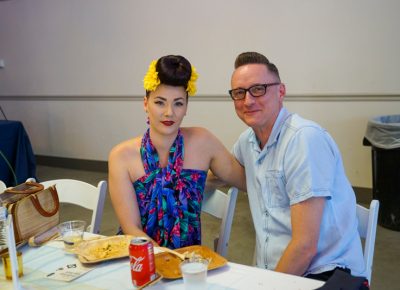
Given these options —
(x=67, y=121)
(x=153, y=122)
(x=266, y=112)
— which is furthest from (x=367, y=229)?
(x=67, y=121)

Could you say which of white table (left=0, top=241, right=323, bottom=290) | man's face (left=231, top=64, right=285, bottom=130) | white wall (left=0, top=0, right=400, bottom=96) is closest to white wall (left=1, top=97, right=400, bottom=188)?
white wall (left=0, top=0, right=400, bottom=96)

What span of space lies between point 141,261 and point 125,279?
0.11m

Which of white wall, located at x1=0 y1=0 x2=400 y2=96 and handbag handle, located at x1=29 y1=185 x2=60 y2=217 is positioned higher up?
white wall, located at x1=0 y1=0 x2=400 y2=96

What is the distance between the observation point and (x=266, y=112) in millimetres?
1556

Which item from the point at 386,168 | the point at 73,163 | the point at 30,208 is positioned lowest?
the point at 73,163

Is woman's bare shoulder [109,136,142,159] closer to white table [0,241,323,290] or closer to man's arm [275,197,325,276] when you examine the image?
white table [0,241,323,290]

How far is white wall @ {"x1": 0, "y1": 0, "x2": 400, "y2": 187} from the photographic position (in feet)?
11.6

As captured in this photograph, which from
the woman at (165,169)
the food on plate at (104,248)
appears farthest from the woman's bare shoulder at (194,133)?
the food on plate at (104,248)

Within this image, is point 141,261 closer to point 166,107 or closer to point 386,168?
point 166,107

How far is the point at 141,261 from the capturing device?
113 centimetres

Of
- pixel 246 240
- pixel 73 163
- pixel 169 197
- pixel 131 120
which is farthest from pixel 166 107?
pixel 73 163

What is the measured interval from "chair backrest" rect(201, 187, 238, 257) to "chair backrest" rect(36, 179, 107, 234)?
441mm

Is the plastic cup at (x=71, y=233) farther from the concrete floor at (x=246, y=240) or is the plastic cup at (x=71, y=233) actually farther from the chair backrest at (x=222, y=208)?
the concrete floor at (x=246, y=240)

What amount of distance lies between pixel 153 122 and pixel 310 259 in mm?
812
